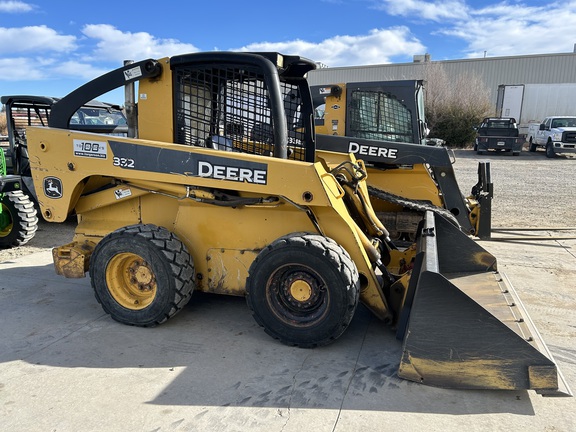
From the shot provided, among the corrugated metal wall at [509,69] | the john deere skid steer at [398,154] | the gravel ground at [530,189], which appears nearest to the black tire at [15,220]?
the john deere skid steer at [398,154]

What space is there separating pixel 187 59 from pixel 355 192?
1.89 m

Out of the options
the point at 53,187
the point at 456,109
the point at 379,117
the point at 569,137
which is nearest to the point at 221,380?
the point at 53,187

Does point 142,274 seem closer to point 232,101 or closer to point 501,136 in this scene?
point 232,101

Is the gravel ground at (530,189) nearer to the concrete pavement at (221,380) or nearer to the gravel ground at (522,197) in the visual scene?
the gravel ground at (522,197)

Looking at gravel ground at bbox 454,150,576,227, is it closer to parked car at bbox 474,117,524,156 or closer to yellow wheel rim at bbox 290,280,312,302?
parked car at bbox 474,117,524,156

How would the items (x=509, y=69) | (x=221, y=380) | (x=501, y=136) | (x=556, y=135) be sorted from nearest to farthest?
1. (x=221, y=380)
2. (x=556, y=135)
3. (x=501, y=136)
4. (x=509, y=69)

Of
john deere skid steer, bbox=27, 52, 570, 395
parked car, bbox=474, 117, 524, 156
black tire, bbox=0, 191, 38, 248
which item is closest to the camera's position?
john deere skid steer, bbox=27, 52, 570, 395

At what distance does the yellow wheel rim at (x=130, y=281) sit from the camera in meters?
3.88

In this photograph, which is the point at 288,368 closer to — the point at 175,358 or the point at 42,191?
the point at 175,358

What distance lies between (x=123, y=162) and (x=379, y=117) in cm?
454

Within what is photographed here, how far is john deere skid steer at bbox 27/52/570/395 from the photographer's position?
11.4ft

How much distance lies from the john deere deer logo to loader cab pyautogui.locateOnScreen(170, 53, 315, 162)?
1.13 m

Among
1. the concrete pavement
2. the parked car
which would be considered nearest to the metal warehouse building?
the parked car

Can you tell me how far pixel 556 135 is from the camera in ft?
69.8
